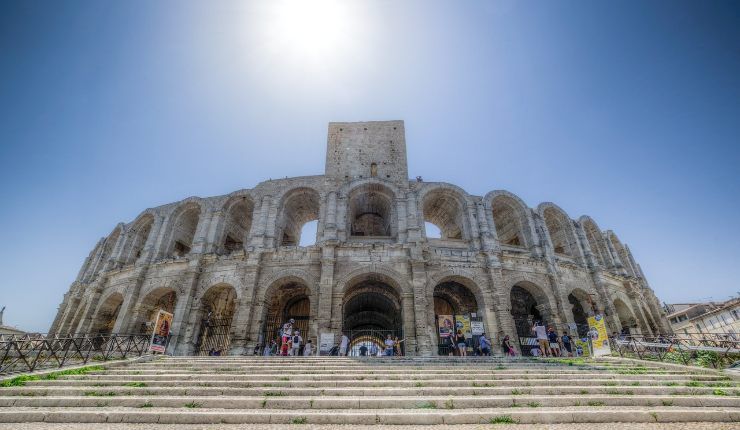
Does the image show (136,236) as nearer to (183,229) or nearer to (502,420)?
(183,229)

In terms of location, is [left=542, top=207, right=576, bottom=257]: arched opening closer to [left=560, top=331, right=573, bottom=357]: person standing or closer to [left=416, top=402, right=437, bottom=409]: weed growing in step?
[left=560, top=331, right=573, bottom=357]: person standing

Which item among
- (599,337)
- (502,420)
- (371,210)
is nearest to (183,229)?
(371,210)

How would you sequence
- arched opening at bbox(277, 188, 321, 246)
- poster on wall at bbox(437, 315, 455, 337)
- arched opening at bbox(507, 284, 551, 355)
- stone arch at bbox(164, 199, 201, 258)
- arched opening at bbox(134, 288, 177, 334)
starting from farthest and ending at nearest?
stone arch at bbox(164, 199, 201, 258)
arched opening at bbox(277, 188, 321, 246)
arched opening at bbox(134, 288, 177, 334)
arched opening at bbox(507, 284, 551, 355)
poster on wall at bbox(437, 315, 455, 337)

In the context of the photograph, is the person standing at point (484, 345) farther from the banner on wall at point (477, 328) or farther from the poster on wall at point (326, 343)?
the poster on wall at point (326, 343)

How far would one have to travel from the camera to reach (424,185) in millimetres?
18797

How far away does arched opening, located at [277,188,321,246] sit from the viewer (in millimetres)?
18797

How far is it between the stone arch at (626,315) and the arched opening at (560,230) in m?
3.81

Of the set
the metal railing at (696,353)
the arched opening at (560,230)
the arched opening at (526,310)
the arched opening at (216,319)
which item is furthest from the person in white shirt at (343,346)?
the arched opening at (560,230)

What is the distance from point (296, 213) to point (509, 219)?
13670 mm

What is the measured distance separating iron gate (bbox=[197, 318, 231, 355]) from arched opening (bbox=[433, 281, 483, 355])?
10.6 metres

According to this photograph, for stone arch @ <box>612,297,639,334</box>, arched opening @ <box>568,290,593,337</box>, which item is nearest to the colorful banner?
arched opening @ <box>568,290,593,337</box>

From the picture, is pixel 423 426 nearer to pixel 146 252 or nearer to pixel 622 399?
pixel 622 399

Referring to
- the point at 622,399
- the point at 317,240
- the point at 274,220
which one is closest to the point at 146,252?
the point at 274,220

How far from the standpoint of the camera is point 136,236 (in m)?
20.4
